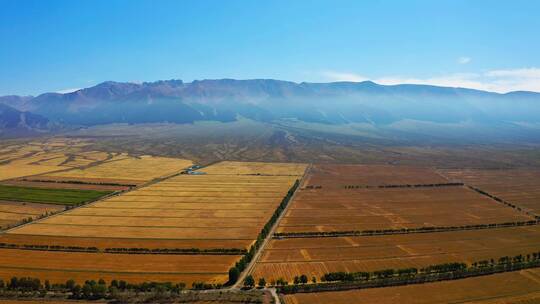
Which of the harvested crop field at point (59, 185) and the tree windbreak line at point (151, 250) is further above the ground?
the harvested crop field at point (59, 185)

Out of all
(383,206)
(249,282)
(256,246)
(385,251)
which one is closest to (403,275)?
(385,251)

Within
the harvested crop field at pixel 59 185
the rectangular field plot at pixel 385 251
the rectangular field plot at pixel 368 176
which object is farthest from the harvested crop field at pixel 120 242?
the rectangular field plot at pixel 368 176

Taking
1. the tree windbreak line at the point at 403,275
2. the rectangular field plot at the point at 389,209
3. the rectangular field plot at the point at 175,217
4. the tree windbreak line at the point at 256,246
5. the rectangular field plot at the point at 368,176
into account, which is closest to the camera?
the tree windbreak line at the point at 403,275

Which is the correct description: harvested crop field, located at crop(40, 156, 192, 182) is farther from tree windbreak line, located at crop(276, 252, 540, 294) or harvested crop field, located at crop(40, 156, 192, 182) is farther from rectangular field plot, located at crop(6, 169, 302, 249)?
tree windbreak line, located at crop(276, 252, 540, 294)

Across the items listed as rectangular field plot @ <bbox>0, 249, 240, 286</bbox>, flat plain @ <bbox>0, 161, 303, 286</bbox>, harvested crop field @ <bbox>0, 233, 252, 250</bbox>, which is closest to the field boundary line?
rectangular field plot @ <bbox>0, 249, 240, 286</bbox>

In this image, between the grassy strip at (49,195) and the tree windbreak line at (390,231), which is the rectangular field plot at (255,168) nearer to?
the grassy strip at (49,195)

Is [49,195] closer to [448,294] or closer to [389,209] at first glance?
[389,209]
